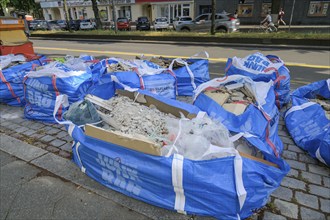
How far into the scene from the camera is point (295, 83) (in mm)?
5398

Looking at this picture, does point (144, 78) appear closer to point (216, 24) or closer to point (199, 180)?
point (199, 180)

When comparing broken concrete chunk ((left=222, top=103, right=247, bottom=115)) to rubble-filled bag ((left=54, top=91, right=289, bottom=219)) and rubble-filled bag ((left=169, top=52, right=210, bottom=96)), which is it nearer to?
rubble-filled bag ((left=54, top=91, right=289, bottom=219))

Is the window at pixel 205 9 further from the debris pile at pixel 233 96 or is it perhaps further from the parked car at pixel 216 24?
the debris pile at pixel 233 96

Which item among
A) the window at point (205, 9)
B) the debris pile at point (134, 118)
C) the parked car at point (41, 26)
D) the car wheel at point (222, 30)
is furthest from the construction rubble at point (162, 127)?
the window at point (205, 9)

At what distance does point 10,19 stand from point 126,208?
6.61 m

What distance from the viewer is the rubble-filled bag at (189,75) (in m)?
4.32

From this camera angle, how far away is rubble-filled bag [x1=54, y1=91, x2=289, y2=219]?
176 centimetres

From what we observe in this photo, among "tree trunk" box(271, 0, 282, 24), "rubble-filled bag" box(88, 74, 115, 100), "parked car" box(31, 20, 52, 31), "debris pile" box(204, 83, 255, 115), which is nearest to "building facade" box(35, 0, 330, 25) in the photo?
"parked car" box(31, 20, 52, 31)

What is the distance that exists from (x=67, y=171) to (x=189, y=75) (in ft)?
8.52

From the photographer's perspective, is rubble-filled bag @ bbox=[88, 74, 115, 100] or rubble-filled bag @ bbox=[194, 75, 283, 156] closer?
rubble-filled bag @ bbox=[194, 75, 283, 156]

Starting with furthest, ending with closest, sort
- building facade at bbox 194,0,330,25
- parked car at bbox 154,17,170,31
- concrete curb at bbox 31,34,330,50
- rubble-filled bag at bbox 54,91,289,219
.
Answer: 1. building facade at bbox 194,0,330,25
2. parked car at bbox 154,17,170,31
3. concrete curb at bbox 31,34,330,50
4. rubble-filled bag at bbox 54,91,289,219

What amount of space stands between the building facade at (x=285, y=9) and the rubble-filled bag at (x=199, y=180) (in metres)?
26.2

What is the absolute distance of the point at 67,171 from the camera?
252cm

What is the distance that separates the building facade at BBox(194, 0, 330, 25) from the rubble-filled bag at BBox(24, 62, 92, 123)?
25070 millimetres
